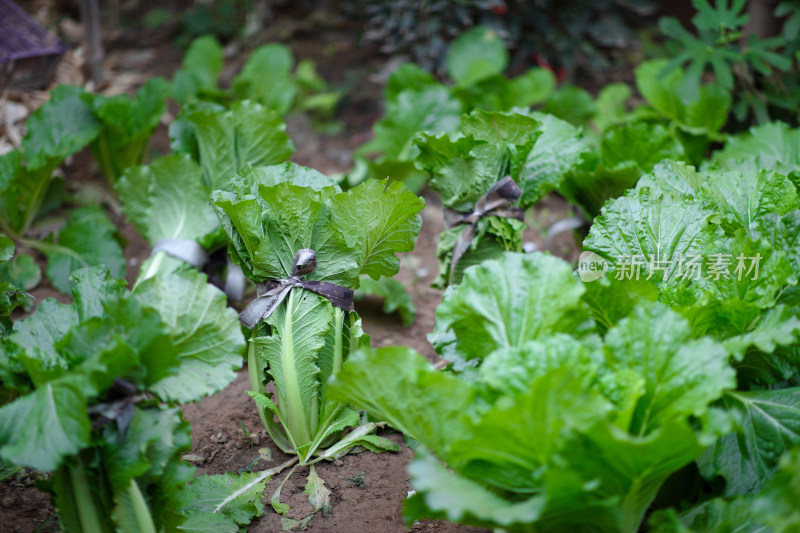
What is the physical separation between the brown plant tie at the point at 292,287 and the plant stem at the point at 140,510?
26.1 inches

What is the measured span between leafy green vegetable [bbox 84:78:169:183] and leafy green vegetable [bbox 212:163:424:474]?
155 cm

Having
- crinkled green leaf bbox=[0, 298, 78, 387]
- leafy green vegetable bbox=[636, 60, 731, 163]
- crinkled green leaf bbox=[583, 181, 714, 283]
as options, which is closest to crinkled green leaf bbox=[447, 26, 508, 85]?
leafy green vegetable bbox=[636, 60, 731, 163]

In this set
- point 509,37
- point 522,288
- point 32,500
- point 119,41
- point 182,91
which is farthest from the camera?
point 119,41

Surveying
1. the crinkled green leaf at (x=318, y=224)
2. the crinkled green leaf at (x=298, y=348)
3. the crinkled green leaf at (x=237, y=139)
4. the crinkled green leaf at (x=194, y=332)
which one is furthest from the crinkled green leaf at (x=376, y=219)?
the crinkled green leaf at (x=237, y=139)

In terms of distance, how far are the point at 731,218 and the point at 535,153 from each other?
840mm

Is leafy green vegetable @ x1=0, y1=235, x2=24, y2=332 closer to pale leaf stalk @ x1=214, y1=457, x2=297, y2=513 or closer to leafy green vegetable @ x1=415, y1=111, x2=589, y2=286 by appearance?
pale leaf stalk @ x1=214, y1=457, x2=297, y2=513

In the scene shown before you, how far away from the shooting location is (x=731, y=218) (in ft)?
7.30

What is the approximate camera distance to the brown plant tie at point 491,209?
8.48 ft

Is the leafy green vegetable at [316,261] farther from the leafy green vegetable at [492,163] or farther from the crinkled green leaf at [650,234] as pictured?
the crinkled green leaf at [650,234]

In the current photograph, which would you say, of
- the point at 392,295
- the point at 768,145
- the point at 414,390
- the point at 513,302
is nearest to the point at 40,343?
the point at 414,390

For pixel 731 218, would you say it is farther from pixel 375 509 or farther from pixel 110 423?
pixel 110 423

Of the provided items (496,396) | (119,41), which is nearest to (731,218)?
(496,396)

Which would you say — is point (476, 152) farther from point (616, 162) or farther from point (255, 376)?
point (255, 376)

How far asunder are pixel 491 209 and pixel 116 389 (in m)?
1.54
